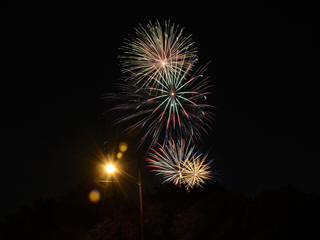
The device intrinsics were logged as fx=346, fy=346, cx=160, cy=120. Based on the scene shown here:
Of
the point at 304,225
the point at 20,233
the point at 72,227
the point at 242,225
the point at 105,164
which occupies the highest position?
the point at 72,227

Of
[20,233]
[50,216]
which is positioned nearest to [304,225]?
[20,233]

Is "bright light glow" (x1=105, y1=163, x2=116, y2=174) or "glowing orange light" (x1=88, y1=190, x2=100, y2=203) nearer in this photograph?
"bright light glow" (x1=105, y1=163, x2=116, y2=174)

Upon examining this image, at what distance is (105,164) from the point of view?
1673 cm

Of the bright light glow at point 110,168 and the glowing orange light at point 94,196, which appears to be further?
the glowing orange light at point 94,196

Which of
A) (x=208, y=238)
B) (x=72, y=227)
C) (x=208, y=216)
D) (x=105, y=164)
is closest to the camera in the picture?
(x=105, y=164)

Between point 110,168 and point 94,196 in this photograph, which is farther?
point 94,196

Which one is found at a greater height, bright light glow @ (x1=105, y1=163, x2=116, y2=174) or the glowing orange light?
the glowing orange light

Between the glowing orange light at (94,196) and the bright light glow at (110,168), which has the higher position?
the glowing orange light at (94,196)

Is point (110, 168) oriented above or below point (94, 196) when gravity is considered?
below

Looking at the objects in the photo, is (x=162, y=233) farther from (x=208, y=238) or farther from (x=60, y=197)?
(x=60, y=197)

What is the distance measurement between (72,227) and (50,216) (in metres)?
2.56

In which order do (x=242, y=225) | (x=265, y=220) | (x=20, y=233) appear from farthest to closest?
(x=20, y=233) < (x=242, y=225) < (x=265, y=220)

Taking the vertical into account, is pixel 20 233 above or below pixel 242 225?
above

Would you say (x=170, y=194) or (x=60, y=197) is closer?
(x=170, y=194)
